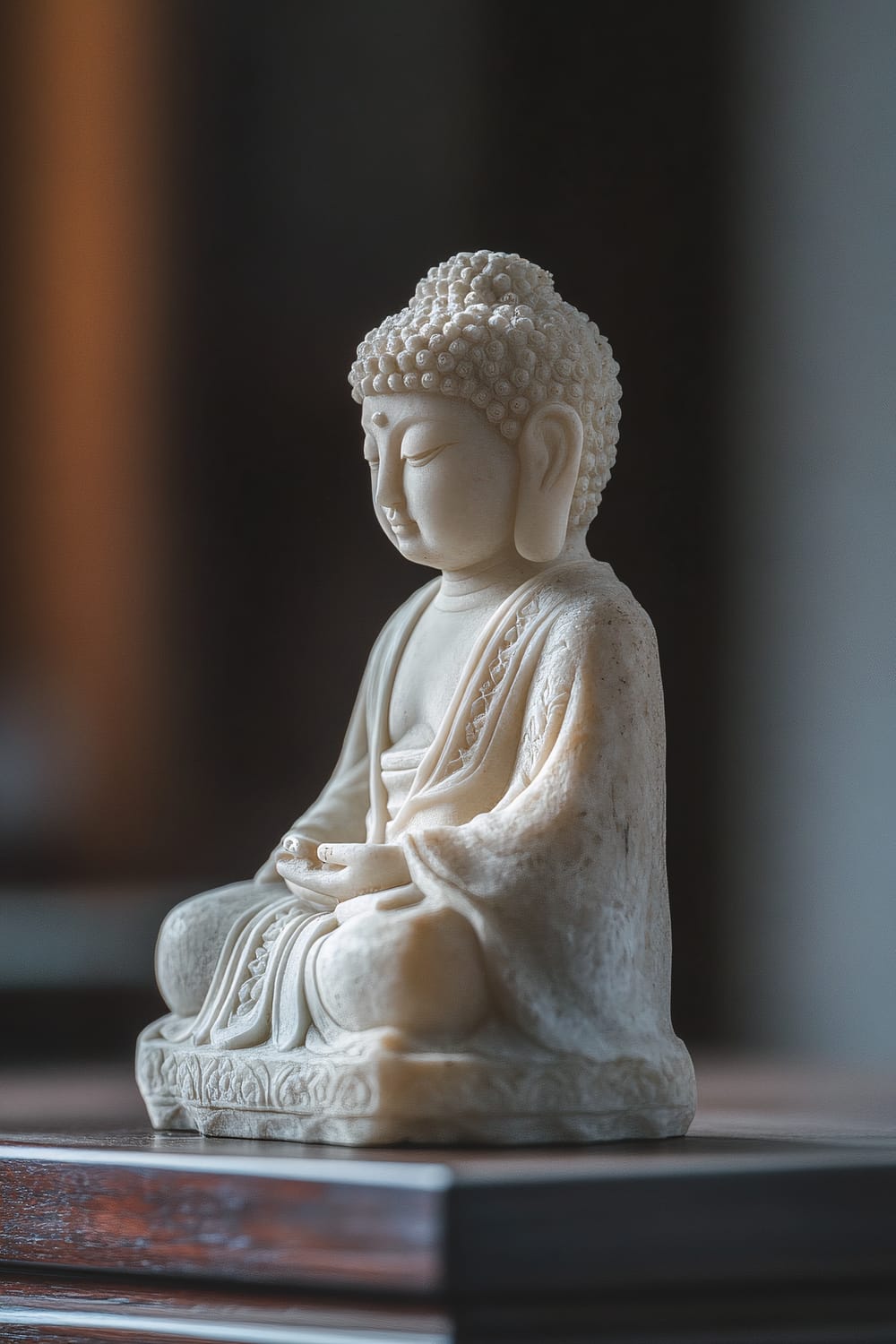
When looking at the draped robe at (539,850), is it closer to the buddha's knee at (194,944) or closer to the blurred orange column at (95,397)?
the buddha's knee at (194,944)

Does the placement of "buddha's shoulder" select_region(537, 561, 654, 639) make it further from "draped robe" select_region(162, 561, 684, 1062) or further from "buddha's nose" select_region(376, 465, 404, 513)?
"buddha's nose" select_region(376, 465, 404, 513)

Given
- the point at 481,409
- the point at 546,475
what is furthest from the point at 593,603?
the point at 481,409

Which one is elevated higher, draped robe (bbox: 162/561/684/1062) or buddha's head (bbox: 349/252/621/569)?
buddha's head (bbox: 349/252/621/569)

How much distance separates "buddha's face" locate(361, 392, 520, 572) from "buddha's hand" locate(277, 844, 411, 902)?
0.47 metres

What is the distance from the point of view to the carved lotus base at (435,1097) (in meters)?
2.31

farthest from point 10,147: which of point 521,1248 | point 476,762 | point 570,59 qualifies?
point 521,1248

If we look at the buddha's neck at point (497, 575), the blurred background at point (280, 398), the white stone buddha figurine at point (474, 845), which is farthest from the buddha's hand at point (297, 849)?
the blurred background at point (280, 398)

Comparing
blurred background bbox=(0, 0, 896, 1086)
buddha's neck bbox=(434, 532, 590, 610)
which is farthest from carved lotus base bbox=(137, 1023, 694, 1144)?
blurred background bbox=(0, 0, 896, 1086)

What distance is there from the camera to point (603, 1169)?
209cm

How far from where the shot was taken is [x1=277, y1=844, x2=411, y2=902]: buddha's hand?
249 centimetres

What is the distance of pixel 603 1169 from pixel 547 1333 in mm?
195

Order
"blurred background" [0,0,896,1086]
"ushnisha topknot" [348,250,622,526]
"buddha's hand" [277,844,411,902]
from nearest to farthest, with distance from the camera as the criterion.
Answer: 1. "buddha's hand" [277,844,411,902]
2. "ushnisha topknot" [348,250,622,526]
3. "blurred background" [0,0,896,1086]

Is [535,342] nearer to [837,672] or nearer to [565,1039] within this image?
[565,1039]

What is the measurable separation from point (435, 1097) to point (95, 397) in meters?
2.67
